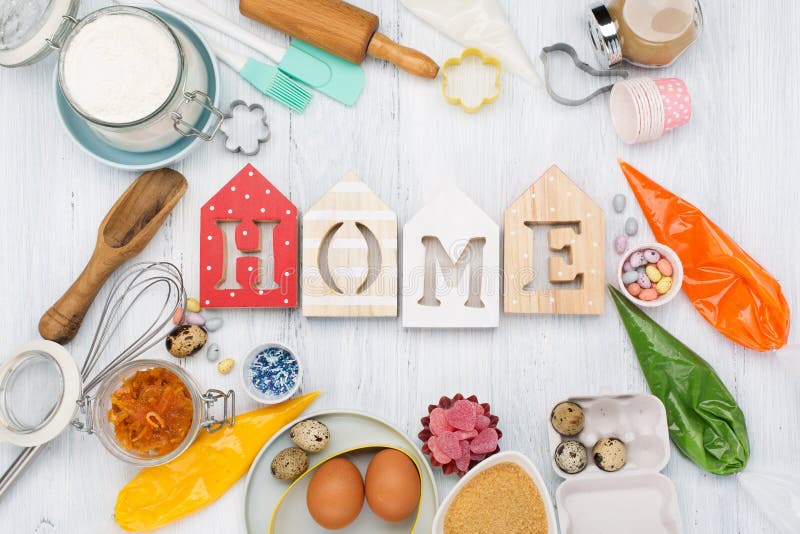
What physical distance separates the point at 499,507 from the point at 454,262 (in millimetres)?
353

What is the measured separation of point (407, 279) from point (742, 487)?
0.60 m

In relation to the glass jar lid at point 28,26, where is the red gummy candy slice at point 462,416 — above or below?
below

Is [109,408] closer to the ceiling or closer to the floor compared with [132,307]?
closer to the floor

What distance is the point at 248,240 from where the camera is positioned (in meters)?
0.94

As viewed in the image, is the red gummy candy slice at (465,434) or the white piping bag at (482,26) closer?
the red gummy candy slice at (465,434)

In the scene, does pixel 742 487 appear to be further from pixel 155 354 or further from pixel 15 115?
pixel 15 115

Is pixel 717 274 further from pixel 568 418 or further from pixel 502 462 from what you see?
pixel 502 462

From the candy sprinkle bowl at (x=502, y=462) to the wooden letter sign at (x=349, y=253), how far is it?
0.83 ft

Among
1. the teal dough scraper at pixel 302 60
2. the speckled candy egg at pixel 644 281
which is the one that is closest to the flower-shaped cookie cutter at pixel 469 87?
the teal dough scraper at pixel 302 60

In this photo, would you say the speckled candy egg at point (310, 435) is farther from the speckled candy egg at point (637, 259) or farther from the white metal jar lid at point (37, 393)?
the speckled candy egg at point (637, 259)

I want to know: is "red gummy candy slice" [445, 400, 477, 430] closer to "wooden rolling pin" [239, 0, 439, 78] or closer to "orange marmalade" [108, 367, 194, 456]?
"orange marmalade" [108, 367, 194, 456]

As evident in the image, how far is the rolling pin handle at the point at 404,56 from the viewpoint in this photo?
3.11 feet

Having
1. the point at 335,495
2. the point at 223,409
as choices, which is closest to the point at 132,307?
the point at 223,409

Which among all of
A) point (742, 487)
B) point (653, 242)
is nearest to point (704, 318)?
point (653, 242)
